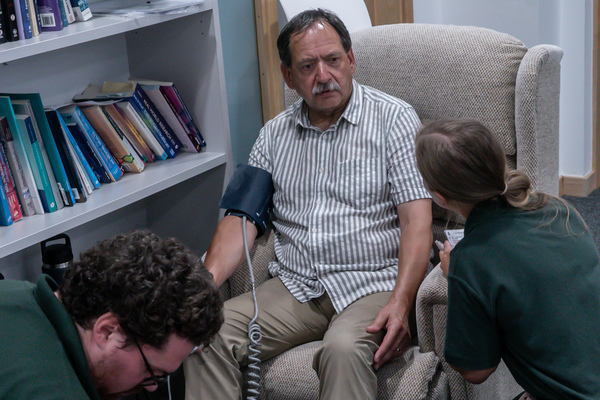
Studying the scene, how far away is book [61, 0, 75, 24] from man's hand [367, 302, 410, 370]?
3.82ft

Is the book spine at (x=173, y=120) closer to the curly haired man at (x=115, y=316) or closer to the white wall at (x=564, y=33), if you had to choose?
the curly haired man at (x=115, y=316)

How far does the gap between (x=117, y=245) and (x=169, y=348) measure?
0.19 m

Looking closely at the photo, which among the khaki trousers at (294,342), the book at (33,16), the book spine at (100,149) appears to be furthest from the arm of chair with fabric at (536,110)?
the book at (33,16)

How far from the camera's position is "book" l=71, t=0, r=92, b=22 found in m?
1.97

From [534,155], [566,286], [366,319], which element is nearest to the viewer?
[566,286]

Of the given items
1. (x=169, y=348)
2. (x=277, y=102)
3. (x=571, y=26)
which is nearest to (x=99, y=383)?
(x=169, y=348)

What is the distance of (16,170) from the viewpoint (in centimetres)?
185

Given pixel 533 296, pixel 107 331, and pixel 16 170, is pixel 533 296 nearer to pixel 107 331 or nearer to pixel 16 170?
pixel 107 331

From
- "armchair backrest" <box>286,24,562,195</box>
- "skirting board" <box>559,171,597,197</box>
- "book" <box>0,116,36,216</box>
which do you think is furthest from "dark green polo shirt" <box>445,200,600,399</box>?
"skirting board" <box>559,171,597,197</box>

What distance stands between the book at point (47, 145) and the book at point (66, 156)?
1.0 inches

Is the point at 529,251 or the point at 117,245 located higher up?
the point at 117,245

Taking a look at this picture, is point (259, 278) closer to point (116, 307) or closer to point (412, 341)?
point (412, 341)

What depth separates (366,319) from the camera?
175 centimetres

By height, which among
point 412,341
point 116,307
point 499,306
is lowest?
point 412,341
